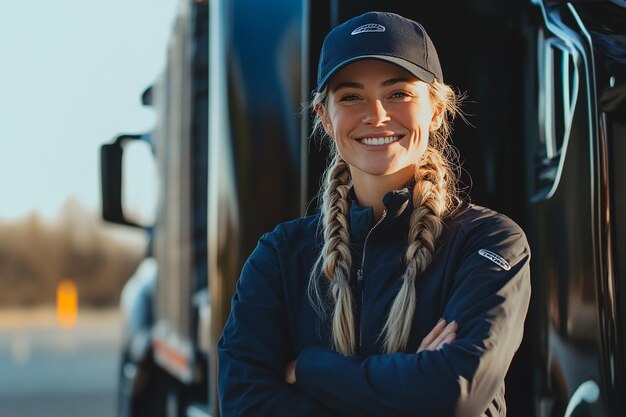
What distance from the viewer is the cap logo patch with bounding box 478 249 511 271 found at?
183cm

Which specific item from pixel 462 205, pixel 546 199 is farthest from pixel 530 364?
pixel 462 205

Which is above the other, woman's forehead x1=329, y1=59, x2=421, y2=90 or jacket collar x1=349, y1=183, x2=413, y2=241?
woman's forehead x1=329, y1=59, x2=421, y2=90

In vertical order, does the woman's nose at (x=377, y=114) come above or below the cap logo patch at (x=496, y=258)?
above

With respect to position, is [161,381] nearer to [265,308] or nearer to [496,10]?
[496,10]

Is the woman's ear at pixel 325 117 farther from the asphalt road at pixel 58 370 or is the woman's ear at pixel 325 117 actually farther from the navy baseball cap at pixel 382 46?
the asphalt road at pixel 58 370

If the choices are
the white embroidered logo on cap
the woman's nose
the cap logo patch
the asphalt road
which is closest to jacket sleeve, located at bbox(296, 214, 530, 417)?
the cap logo patch

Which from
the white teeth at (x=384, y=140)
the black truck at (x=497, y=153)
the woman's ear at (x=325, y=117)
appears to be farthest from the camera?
the black truck at (x=497, y=153)

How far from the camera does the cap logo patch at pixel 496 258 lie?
183 cm

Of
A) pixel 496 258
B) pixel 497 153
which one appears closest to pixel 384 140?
pixel 496 258

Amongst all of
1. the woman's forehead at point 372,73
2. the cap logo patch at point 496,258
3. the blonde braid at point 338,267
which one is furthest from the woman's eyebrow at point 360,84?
the cap logo patch at point 496,258

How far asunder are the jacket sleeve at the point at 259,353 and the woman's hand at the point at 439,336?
0.79 ft

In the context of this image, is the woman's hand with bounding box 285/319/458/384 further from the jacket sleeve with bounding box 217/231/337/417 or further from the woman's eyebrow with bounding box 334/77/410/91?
the woman's eyebrow with bounding box 334/77/410/91

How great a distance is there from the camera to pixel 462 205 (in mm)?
1983

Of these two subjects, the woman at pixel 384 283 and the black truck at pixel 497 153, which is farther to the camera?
the black truck at pixel 497 153
